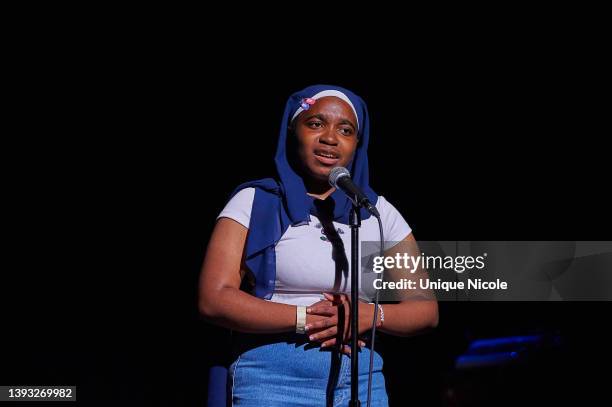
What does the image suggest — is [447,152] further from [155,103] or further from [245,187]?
[245,187]

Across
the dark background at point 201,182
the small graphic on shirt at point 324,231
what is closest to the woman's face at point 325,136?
the small graphic on shirt at point 324,231

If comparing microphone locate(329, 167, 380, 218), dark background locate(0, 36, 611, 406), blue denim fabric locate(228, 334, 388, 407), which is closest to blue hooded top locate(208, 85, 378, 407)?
blue denim fabric locate(228, 334, 388, 407)

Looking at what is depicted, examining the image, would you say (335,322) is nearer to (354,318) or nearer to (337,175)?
(354,318)

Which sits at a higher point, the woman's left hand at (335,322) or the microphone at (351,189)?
the microphone at (351,189)

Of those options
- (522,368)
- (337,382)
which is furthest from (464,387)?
(337,382)

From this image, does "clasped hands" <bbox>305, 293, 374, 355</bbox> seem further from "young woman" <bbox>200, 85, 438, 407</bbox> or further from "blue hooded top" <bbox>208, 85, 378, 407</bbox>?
"blue hooded top" <bbox>208, 85, 378, 407</bbox>

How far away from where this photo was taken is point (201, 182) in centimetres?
344

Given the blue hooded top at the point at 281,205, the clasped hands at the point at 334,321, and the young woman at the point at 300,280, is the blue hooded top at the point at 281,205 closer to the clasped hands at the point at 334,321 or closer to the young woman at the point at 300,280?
the young woman at the point at 300,280

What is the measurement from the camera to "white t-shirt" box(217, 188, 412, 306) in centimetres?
213

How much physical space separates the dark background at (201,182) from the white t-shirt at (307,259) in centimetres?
104

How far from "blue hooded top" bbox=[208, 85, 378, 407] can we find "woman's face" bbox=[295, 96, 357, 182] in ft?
0.14

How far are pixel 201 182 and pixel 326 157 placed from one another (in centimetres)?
123

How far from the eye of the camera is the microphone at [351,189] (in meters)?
1.93

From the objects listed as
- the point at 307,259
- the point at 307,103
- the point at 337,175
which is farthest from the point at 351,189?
the point at 307,103
